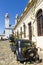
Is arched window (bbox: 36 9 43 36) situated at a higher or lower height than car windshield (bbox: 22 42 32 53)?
higher

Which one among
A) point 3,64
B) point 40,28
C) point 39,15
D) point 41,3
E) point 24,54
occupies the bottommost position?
point 3,64

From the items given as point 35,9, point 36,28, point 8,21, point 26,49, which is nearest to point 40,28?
point 36,28

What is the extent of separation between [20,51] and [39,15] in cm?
524

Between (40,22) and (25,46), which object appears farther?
(40,22)

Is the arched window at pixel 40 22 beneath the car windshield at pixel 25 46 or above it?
above

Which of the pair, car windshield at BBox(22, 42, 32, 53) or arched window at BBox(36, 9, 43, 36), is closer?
car windshield at BBox(22, 42, 32, 53)

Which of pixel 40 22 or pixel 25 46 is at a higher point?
pixel 40 22

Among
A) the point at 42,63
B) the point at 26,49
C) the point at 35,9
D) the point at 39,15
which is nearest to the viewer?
the point at 42,63

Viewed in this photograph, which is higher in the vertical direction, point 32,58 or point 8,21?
point 8,21

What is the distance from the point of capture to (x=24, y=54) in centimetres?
893

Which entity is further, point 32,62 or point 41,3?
point 41,3

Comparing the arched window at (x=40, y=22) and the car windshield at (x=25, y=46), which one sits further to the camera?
the arched window at (x=40, y=22)

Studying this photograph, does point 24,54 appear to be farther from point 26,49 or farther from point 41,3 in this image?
point 41,3

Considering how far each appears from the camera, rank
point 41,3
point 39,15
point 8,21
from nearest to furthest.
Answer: point 41,3, point 39,15, point 8,21
